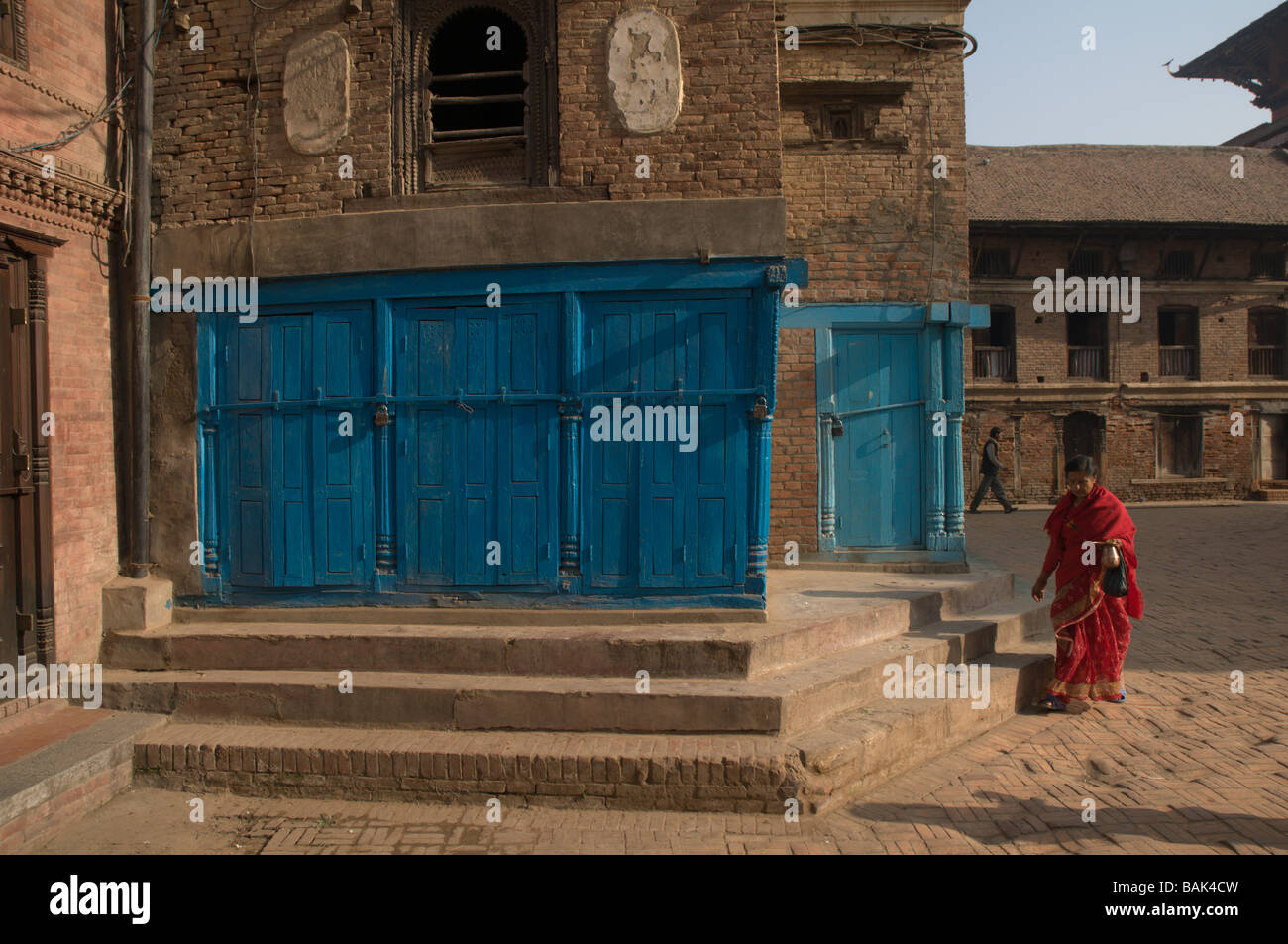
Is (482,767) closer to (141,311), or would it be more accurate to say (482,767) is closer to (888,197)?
(141,311)

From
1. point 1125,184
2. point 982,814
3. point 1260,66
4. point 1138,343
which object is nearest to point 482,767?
point 982,814

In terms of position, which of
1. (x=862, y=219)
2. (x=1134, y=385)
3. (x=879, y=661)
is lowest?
(x=879, y=661)

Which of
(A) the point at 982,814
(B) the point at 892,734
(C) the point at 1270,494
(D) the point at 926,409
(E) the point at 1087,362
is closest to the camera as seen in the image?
(A) the point at 982,814

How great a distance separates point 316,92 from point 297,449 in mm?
2752

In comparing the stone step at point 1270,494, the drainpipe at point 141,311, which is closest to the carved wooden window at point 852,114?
the drainpipe at point 141,311

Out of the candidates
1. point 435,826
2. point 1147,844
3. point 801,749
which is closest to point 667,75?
point 801,749

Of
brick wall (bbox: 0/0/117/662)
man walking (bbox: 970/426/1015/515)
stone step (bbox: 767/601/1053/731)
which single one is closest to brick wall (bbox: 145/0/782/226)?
brick wall (bbox: 0/0/117/662)

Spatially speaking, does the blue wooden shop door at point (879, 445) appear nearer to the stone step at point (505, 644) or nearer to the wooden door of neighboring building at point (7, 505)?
the stone step at point (505, 644)

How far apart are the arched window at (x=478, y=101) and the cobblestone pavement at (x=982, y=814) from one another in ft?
14.8

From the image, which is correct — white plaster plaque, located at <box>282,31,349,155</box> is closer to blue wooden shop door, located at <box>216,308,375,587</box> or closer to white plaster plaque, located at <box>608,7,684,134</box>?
blue wooden shop door, located at <box>216,308,375,587</box>

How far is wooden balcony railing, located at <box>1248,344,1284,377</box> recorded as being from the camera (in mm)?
24186

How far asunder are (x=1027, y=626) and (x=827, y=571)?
183cm

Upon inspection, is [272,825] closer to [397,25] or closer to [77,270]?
[77,270]

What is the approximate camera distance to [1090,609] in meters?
6.25
